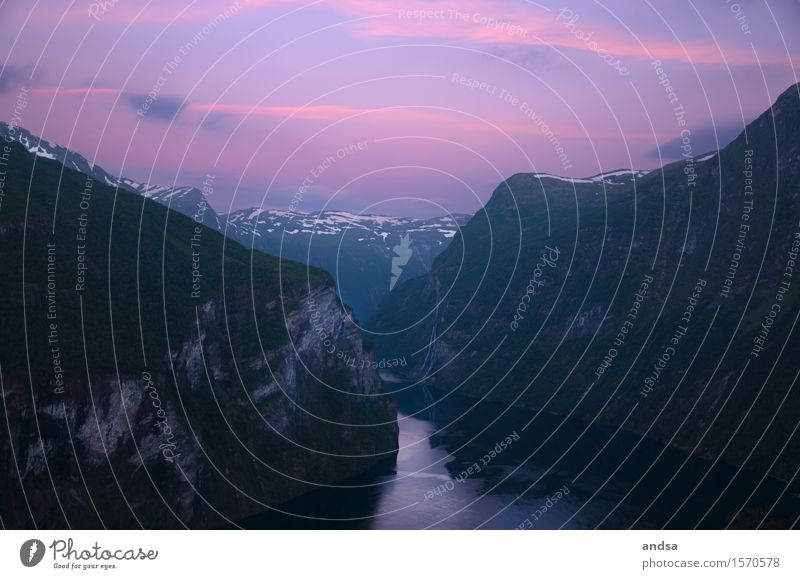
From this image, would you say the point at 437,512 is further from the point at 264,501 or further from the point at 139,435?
the point at 139,435

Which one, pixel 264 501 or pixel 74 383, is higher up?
pixel 74 383

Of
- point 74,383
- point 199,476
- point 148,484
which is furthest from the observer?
point 199,476

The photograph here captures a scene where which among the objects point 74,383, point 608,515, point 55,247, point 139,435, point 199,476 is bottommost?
point 608,515

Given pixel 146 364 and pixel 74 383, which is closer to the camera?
pixel 74 383

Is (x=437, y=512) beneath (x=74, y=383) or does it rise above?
beneath

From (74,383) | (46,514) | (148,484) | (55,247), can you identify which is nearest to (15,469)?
(46,514)
